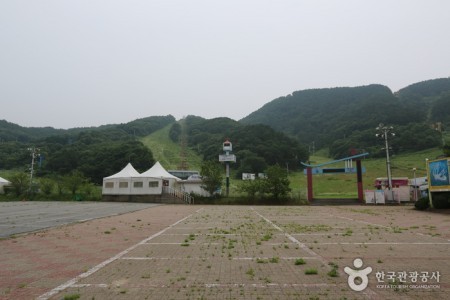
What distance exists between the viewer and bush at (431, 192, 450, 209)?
19266 millimetres

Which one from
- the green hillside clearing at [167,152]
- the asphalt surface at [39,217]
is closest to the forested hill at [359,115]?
the green hillside clearing at [167,152]

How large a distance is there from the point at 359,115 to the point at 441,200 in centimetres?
8496

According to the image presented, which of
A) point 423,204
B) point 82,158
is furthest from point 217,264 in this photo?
point 82,158

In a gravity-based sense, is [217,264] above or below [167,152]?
below

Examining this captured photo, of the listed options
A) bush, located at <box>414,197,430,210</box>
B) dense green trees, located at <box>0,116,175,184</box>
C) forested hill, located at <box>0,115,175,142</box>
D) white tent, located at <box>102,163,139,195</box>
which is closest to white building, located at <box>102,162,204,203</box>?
white tent, located at <box>102,163,139,195</box>

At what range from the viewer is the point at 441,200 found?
1934 cm

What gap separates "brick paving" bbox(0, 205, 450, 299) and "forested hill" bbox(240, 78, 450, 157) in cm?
7174

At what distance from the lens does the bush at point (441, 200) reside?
758 inches

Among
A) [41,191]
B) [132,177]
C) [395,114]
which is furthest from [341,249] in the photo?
[395,114]

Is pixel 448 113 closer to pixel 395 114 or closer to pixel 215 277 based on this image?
pixel 395 114

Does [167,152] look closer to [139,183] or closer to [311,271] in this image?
[139,183]

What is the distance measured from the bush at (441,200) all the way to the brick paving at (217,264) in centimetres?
1125

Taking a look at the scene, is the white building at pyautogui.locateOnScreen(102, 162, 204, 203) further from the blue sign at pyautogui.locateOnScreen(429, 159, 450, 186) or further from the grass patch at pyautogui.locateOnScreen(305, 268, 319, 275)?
the grass patch at pyautogui.locateOnScreen(305, 268, 319, 275)

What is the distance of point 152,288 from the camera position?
15.6 ft
